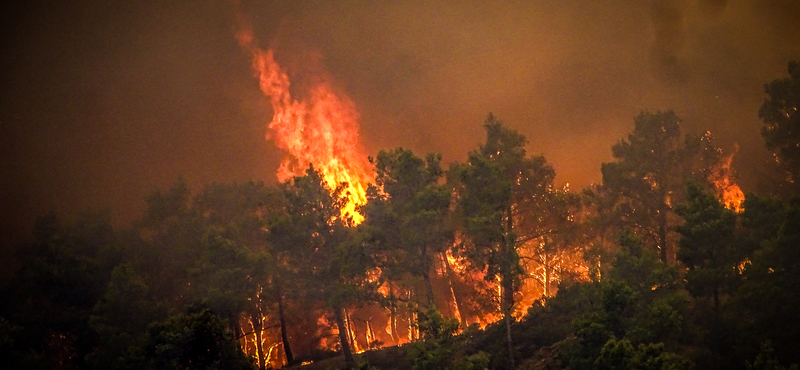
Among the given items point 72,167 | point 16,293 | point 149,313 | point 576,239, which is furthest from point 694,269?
point 72,167

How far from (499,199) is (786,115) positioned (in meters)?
17.7

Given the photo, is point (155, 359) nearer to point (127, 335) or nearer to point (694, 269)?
point (127, 335)

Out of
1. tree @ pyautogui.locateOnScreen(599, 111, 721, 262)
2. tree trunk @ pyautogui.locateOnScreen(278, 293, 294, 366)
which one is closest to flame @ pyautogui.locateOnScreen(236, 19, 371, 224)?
tree trunk @ pyautogui.locateOnScreen(278, 293, 294, 366)

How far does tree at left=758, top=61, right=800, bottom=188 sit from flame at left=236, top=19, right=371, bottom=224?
1332 inches

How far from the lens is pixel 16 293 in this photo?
103 feet

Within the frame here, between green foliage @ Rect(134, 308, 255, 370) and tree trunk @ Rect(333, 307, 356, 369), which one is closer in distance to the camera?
green foliage @ Rect(134, 308, 255, 370)

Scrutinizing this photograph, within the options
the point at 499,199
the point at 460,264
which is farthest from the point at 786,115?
the point at 460,264

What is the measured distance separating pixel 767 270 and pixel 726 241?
2.00m

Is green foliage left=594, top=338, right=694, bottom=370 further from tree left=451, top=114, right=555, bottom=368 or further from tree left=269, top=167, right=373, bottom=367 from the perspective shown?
tree left=269, top=167, right=373, bottom=367

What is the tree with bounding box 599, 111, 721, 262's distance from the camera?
104 feet

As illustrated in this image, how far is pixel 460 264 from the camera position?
92.4 feet

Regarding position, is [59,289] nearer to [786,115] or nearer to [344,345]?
[344,345]

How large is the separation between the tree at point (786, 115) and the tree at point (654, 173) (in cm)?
340

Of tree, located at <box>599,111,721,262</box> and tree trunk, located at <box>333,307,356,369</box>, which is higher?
tree, located at <box>599,111,721,262</box>
